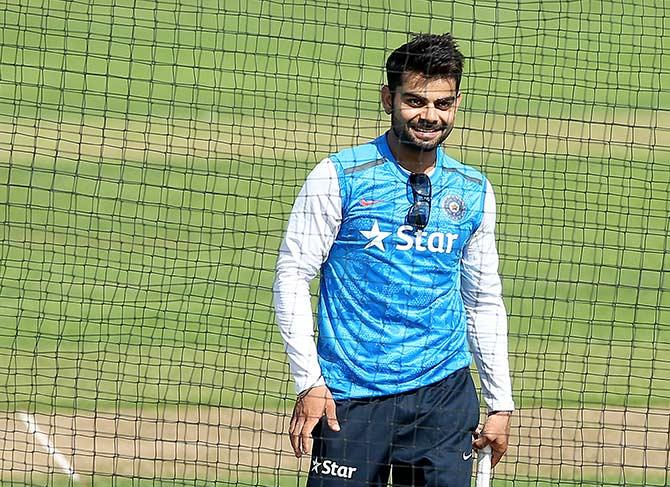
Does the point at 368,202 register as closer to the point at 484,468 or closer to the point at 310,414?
the point at 310,414

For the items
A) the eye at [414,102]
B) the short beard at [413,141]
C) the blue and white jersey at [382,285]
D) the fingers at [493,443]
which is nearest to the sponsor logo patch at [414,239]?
the blue and white jersey at [382,285]

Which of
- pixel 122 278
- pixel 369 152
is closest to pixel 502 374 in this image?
pixel 369 152

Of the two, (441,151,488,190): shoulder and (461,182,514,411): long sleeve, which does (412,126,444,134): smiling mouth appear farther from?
(461,182,514,411): long sleeve

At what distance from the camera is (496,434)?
15.0 ft

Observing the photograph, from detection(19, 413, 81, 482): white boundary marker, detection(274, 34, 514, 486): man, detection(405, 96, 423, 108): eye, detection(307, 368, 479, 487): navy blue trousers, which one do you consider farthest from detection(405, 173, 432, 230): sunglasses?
detection(19, 413, 81, 482): white boundary marker

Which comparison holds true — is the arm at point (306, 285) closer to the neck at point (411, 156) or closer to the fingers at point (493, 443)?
the neck at point (411, 156)

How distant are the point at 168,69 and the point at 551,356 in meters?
6.94

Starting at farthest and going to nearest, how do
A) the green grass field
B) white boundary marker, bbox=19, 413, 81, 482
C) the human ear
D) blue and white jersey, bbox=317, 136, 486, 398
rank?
1. white boundary marker, bbox=19, 413, 81, 482
2. the green grass field
3. the human ear
4. blue and white jersey, bbox=317, 136, 486, 398

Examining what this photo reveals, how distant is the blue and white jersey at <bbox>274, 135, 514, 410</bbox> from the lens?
434cm

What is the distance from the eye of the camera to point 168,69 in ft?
48.2

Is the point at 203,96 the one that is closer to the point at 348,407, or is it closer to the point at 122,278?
the point at 122,278

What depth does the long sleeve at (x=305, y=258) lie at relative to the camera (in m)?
4.32

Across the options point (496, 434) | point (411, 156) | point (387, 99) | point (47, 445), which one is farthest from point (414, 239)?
point (47, 445)

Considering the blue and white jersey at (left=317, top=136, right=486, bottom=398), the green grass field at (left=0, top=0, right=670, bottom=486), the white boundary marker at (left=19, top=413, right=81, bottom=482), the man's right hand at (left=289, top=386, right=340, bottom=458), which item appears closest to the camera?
the man's right hand at (left=289, top=386, right=340, bottom=458)
